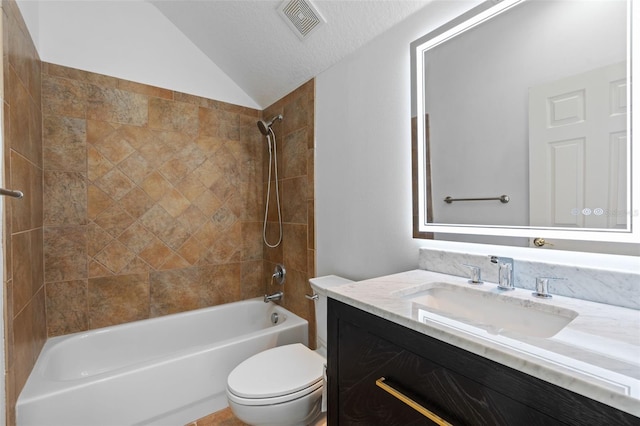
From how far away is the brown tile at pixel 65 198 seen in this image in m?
1.75

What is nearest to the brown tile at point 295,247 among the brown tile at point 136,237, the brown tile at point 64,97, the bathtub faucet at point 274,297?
the bathtub faucet at point 274,297

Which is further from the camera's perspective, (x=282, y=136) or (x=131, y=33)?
(x=282, y=136)

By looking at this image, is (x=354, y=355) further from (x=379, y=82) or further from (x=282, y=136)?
(x=282, y=136)

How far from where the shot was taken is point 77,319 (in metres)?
1.84

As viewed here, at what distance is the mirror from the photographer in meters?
0.87

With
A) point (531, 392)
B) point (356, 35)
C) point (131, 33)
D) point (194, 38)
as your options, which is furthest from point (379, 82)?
point (131, 33)

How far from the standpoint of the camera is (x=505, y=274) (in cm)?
98

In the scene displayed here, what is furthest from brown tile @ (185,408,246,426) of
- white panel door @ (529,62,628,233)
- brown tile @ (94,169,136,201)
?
white panel door @ (529,62,628,233)

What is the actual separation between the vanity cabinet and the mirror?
613 millimetres

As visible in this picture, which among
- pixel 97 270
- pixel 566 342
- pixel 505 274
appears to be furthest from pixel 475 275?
pixel 97 270

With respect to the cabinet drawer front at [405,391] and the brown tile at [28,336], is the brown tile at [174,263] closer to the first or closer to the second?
the brown tile at [28,336]

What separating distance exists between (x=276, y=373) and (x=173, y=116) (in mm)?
1871

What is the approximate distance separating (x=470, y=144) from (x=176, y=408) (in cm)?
193

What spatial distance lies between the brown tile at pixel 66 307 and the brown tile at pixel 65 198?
390 millimetres
